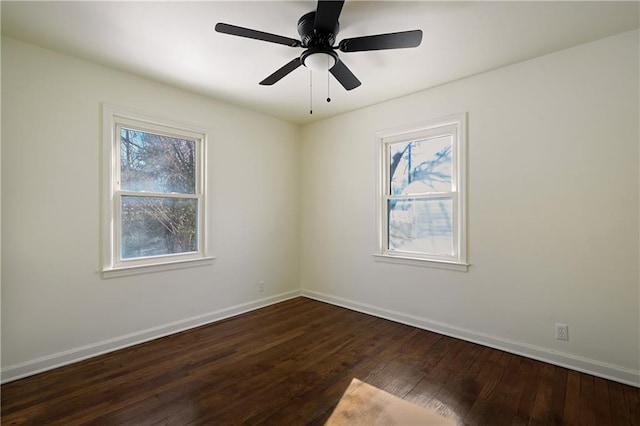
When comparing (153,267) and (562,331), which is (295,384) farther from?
(562,331)

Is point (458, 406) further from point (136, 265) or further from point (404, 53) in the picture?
point (136, 265)

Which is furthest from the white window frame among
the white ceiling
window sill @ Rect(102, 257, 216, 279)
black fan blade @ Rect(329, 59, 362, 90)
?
black fan blade @ Rect(329, 59, 362, 90)

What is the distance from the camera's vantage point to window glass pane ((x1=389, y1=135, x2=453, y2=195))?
3322mm

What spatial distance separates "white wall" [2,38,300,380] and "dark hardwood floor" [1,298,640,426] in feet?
0.85

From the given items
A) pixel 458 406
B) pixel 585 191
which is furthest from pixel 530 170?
pixel 458 406

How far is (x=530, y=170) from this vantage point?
2.71 metres

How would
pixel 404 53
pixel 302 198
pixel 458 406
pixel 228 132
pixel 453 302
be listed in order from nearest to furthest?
pixel 458 406, pixel 404 53, pixel 453 302, pixel 228 132, pixel 302 198

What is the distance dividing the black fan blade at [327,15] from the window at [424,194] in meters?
1.82

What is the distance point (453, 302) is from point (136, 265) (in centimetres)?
323

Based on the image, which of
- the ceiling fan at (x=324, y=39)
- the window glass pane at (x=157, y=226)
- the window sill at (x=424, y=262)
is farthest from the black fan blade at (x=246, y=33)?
the window sill at (x=424, y=262)

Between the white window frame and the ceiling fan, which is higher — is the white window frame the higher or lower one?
the lower one

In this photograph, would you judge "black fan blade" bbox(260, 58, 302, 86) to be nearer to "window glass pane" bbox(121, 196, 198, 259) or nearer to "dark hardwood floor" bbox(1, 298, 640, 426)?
"window glass pane" bbox(121, 196, 198, 259)

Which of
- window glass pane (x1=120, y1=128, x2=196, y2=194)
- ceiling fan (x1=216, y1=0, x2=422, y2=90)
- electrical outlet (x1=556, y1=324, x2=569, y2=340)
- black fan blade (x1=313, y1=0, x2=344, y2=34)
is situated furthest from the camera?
window glass pane (x1=120, y1=128, x2=196, y2=194)

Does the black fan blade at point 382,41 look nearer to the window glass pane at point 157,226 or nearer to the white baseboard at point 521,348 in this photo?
the window glass pane at point 157,226
